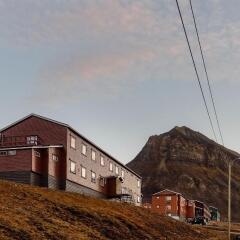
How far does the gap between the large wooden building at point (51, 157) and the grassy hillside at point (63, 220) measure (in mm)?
7650

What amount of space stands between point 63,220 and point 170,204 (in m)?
107

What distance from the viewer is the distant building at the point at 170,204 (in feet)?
456

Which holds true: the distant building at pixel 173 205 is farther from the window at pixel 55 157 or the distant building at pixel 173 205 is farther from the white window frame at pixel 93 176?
the window at pixel 55 157

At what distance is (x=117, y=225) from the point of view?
1674 inches

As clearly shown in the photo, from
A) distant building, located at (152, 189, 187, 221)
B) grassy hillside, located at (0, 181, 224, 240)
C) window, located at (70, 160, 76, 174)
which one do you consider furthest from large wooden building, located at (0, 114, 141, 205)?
distant building, located at (152, 189, 187, 221)

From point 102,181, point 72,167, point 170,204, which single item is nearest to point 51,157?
point 72,167

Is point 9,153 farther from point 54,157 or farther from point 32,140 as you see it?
point 54,157

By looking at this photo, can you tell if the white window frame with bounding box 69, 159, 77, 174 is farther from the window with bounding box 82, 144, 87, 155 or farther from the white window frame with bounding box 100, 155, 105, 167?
the white window frame with bounding box 100, 155, 105, 167

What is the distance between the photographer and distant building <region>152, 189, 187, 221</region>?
5472 inches

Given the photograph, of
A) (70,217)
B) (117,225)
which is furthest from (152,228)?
(70,217)

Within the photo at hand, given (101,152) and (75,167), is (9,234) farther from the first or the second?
(101,152)

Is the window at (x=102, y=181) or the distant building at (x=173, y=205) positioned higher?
the window at (x=102, y=181)

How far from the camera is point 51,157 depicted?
59125mm

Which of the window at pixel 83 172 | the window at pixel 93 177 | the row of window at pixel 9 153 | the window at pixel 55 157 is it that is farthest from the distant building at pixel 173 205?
the row of window at pixel 9 153
